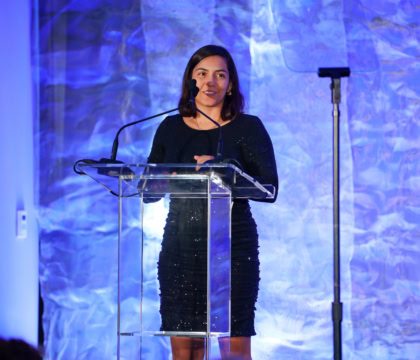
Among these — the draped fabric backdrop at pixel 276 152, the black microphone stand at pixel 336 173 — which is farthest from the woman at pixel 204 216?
the draped fabric backdrop at pixel 276 152

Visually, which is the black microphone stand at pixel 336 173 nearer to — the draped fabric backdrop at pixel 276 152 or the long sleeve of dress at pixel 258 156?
the long sleeve of dress at pixel 258 156

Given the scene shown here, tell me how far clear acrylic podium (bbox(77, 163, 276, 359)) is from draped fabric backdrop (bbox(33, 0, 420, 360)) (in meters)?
1.60

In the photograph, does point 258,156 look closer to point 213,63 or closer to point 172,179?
point 213,63

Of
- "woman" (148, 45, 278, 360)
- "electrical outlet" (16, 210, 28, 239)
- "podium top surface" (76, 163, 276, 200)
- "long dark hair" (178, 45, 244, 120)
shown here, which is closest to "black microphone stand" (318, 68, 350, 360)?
"woman" (148, 45, 278, 360)

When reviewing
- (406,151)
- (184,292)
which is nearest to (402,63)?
(406,151)

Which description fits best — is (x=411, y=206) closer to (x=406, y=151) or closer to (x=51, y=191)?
(x=406, y=151)

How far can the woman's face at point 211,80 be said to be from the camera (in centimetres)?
266

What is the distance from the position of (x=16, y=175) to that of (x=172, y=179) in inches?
64.5

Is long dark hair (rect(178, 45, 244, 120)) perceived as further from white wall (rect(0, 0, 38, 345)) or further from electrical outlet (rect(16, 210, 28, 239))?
electrical outlet (rect(16, 210, 28, 239))

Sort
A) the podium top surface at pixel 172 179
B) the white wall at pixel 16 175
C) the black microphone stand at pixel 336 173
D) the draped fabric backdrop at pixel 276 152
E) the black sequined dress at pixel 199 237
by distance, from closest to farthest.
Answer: the podium top surface at pixel 172 179 → the black sequined dress at pixel 199 237 → the black microphone stand at pixel 336 173 → the white wall at pixel 16 175 → the draped fabric backdrop at pixel 276 152

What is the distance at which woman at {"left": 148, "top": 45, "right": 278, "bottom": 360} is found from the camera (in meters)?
1.91

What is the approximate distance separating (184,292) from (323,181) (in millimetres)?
1739

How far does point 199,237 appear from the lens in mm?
1921

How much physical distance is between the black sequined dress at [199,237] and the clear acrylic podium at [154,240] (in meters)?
0.03
